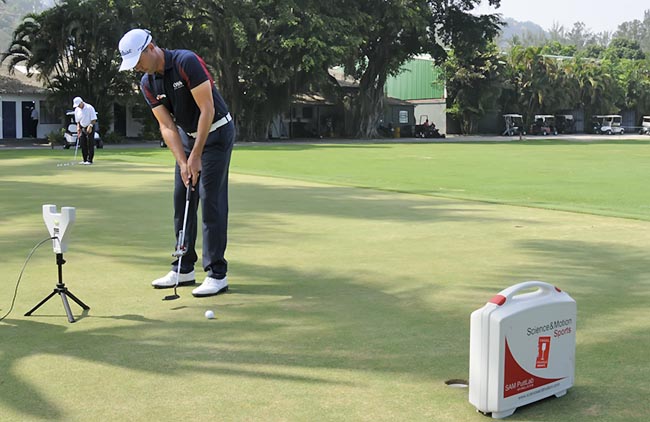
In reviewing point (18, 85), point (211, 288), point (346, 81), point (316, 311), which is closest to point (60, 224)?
point (211, 288)

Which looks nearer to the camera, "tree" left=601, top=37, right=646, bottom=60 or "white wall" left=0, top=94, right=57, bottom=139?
"white wall" left=0, top=94, right=57, bottom=139

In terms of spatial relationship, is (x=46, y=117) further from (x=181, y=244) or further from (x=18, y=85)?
(x=181, y=244)

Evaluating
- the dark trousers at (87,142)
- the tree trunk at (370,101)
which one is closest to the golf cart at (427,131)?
the tree trunk at (370,101)

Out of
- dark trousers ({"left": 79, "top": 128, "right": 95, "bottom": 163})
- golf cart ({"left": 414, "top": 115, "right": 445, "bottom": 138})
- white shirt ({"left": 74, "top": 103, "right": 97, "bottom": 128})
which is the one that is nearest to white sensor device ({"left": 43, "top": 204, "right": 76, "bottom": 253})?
white shirt ({"left": 74, "top": 103, "right": 97, "bottom": 128})

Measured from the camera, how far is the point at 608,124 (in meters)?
85.9

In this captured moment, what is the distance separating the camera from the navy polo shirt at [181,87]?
22.1 ft

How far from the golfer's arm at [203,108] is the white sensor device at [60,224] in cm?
124

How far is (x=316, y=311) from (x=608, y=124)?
85356 millimetres

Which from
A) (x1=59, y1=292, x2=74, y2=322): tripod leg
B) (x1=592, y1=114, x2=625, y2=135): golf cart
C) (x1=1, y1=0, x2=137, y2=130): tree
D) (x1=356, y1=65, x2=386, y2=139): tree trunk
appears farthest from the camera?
(x1=592, y1=114, x2=625, y2=135): golf cart

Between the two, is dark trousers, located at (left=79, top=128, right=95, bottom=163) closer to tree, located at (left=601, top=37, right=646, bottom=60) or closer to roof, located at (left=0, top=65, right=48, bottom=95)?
roof, located at (left=0, top=65, right=48, bottom=95)

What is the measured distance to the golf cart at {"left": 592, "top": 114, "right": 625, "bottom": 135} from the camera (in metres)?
85.3

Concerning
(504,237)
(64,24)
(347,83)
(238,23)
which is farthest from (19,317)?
(347,83)

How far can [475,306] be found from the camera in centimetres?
638

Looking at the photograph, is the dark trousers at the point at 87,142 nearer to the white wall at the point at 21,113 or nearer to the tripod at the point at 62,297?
the tripod at the point at 62,297
